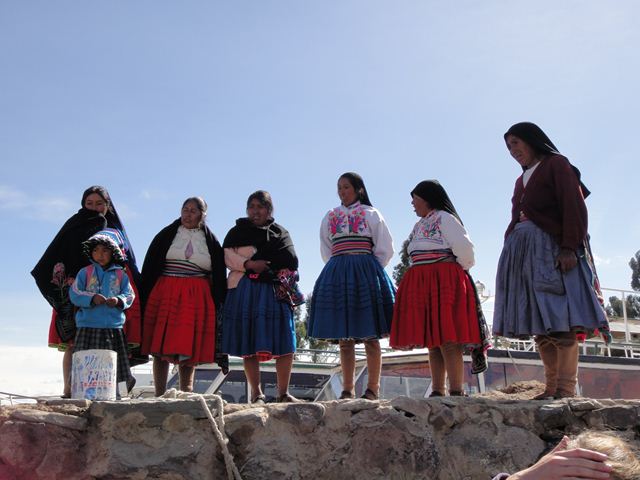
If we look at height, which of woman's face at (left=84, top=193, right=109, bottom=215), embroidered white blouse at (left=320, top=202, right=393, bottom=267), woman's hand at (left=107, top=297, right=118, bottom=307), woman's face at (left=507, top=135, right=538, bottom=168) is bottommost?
woman's hand at (left=107, top=297, right=118, bottom=307)

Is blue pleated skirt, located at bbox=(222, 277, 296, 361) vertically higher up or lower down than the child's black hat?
lower down

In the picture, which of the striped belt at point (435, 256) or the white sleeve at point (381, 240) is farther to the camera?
the white sleeve at point (381, 240)

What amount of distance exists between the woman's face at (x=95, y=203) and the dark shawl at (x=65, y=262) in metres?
0.03

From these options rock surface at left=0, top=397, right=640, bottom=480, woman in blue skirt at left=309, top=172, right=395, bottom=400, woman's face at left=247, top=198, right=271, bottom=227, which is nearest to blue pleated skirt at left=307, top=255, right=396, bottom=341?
woman in blue skirt at left=309, top=172, right=395, bottom=400

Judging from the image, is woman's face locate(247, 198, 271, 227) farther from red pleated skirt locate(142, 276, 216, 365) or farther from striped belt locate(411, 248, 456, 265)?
striped belt locate(411, 248, 456, 265)

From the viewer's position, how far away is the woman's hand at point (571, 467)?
Result: 5.16ft

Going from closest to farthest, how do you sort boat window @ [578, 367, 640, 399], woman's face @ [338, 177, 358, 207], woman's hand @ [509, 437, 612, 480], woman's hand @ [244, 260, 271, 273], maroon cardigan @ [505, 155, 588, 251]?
woman's hand @ [509, 437, 612, 480] → maroon cardigan @ [505, 155, 588, 251] → woman's hand @ [244, 260, 271, 273] → woman's face @ [338, 177, 358, 207] → boat window @ [578, 367, 640, 399]

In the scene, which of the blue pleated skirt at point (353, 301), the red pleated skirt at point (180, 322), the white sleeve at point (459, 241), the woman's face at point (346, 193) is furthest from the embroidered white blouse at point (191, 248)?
the white sleeve at point (459, 241)

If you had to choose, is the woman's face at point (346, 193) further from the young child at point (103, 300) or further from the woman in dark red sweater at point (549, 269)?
the young child at point (103, 300)

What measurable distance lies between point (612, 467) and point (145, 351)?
3.84 meters

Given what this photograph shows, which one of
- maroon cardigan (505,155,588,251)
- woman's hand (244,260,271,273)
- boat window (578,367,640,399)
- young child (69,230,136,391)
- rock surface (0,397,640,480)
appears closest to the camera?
rock surface (0,397,640,480)

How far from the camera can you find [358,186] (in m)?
5.46

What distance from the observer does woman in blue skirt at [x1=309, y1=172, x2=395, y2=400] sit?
16.2ft

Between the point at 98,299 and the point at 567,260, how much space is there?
2.93 m
